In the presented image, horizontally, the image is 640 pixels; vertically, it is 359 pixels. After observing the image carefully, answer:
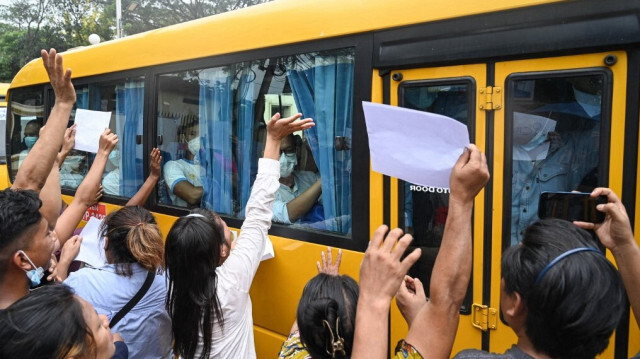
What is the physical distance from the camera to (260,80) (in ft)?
11.3

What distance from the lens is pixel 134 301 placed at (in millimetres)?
2350

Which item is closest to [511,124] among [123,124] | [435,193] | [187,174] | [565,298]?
[435,193]

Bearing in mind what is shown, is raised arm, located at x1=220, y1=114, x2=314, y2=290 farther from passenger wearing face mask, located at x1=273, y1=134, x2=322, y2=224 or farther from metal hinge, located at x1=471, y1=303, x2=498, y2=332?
metal hinge, located at x1=471, y1=303, x2=498, y2=332

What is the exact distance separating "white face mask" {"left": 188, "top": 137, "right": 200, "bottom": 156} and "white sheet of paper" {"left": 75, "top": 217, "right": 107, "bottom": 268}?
855mm

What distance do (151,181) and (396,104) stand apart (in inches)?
87.0

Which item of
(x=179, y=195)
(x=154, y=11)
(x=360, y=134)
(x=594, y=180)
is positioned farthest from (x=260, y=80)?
(x=154, y=11)

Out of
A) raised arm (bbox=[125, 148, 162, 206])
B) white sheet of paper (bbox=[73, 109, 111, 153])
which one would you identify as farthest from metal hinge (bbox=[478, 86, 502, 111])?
raised arm (bbox=[125, 148, 162, 206])

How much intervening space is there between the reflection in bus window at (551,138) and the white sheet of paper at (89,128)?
102 inches

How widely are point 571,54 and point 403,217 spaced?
1087mm

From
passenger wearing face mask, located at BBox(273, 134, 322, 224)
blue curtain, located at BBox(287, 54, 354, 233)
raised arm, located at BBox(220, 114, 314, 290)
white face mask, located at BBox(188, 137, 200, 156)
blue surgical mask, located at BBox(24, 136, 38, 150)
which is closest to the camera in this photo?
raised arm, located at BBox(220, 114, 314, 290)

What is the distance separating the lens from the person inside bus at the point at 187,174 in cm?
397

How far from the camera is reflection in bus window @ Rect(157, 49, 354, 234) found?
120 inches

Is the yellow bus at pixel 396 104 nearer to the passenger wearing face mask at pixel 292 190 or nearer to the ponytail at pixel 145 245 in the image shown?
the passenger wearing face mask at pixel 292 190

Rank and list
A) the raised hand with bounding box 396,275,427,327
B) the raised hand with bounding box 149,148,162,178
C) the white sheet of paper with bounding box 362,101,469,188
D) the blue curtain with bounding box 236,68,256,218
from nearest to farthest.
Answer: the white sheet of paper with bounding box 362,101,469,188 < the raised hand with bounding box 396,275,427,327 < the blue curtain with bounding box 236,68,256,218 < the raised hand with bounding box 149,148,162,178
